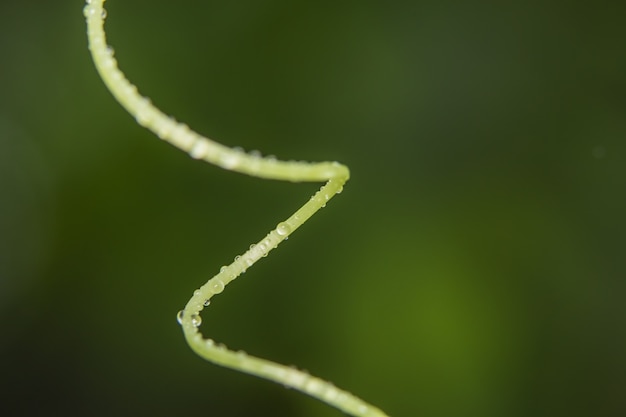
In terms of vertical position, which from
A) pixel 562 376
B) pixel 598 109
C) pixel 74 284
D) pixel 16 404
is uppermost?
pixel 598 109

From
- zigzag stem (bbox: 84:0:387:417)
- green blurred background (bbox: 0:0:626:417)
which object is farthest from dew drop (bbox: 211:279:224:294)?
green blurred background (bbox: 0:0:626:417)

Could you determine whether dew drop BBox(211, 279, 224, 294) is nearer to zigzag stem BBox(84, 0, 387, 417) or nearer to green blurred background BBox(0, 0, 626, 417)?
zigzag stem BBox(84, 0, 387, 417)

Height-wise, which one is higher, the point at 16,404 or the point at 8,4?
the point at 8,4

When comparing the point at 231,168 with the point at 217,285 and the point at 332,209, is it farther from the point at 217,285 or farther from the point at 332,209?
the point at 332,209

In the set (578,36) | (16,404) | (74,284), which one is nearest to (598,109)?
(578,36)

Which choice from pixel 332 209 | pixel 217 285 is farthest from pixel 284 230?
pixel 332 209

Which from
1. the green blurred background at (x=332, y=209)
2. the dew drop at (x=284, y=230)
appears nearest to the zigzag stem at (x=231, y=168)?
the dew drop at (x=284, y=230)

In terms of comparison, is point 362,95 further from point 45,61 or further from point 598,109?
point 45,61

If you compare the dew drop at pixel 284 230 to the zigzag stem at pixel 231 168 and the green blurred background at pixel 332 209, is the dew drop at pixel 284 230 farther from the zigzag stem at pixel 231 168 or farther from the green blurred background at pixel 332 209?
the green blurred background at pixel 332 209
